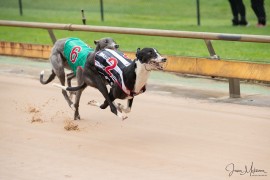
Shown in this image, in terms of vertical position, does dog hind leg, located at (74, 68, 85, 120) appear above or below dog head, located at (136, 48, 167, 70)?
below

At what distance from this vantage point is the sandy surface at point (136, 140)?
28.0ft

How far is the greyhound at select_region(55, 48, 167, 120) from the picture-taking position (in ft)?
31.7

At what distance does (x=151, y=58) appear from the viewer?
961cm

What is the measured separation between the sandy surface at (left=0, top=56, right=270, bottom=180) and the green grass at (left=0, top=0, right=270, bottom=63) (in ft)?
15.6

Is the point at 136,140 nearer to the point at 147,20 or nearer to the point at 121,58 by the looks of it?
the point at 121,58

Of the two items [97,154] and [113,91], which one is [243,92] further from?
[97,154]

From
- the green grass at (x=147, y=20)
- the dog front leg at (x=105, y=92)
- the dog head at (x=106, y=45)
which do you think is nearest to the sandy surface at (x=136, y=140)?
the dog front leg at (x=105, y=92)

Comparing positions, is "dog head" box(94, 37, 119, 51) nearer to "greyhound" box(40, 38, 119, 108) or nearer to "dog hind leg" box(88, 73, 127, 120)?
"greyhound" box(40, 38, 119, 108)

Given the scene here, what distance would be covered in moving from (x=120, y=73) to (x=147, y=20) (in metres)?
13.7
